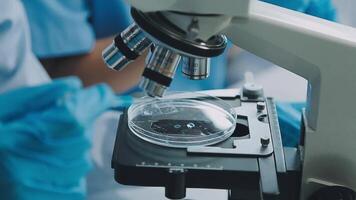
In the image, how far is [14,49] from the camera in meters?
1.43

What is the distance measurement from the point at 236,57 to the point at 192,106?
3.33ft

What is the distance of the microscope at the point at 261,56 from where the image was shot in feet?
2.38

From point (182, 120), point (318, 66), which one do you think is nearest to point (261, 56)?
point (318, 66)

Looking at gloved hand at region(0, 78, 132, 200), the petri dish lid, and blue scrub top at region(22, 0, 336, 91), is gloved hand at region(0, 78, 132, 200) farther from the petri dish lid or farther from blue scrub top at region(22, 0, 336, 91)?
blue scrub top at region(22, 0, 336, 91)

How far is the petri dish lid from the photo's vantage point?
2.86ft

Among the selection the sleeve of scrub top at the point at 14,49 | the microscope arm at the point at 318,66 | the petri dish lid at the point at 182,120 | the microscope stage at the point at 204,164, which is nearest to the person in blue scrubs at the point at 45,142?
the sleeve of scrub top at the point at 14,49

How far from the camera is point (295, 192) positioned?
0.87 meters

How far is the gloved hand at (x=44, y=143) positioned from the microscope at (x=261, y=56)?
0.39 metres

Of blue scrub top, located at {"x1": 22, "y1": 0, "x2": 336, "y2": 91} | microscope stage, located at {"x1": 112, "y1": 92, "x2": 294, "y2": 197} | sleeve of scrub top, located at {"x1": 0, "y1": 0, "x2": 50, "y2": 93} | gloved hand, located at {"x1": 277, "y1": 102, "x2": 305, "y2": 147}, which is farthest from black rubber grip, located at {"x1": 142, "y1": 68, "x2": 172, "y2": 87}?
blue scrub top, located at {"x1": 22, "y1": 0, "x2": 336, "y2": 91}

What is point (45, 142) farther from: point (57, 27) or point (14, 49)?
point (57, 27)

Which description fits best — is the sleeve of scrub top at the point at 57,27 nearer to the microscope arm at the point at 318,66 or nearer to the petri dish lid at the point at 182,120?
the petri dish lid at the point at 182,120

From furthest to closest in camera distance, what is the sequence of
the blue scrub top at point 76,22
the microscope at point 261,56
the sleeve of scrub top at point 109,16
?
the sleeve of scrub top at point 109,16, the blue scrub top at point 76,22, the microscope at point 261,56

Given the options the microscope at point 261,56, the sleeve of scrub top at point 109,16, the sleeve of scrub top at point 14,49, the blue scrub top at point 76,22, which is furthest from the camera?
the sleeve of scrub top at point 109,16

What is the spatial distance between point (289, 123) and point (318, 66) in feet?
1.48
